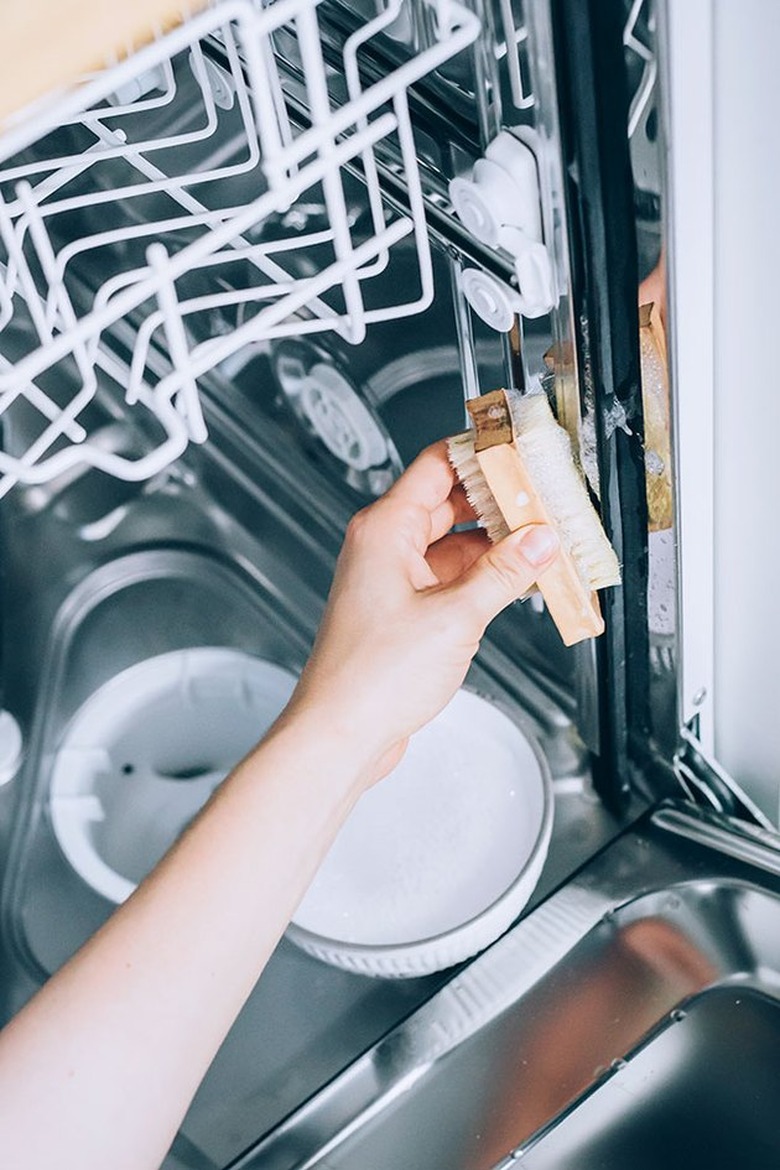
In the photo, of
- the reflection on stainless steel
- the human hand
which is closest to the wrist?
the human hand

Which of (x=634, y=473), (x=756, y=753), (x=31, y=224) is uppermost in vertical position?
(x=31, y=224)

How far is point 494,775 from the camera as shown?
2.96ft

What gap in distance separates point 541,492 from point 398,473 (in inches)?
12.1

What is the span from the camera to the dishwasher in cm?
56

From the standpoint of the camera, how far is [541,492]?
26.0 inches

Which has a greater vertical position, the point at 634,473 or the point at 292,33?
the point at 292,33

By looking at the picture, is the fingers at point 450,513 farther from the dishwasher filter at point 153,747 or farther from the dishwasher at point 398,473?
the dishwasher filter at point 153,747

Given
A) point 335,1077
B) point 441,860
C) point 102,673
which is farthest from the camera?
point 102,673

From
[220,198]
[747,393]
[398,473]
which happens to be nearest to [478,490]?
[747,393]

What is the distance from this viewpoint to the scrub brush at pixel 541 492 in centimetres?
63

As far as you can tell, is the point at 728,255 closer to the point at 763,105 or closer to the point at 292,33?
the point at 763,105

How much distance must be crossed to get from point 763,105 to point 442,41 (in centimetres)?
14

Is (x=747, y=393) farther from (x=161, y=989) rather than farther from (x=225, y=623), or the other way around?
(x=225, y=623)

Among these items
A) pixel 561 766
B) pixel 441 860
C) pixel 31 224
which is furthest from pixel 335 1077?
pixel 31 224
